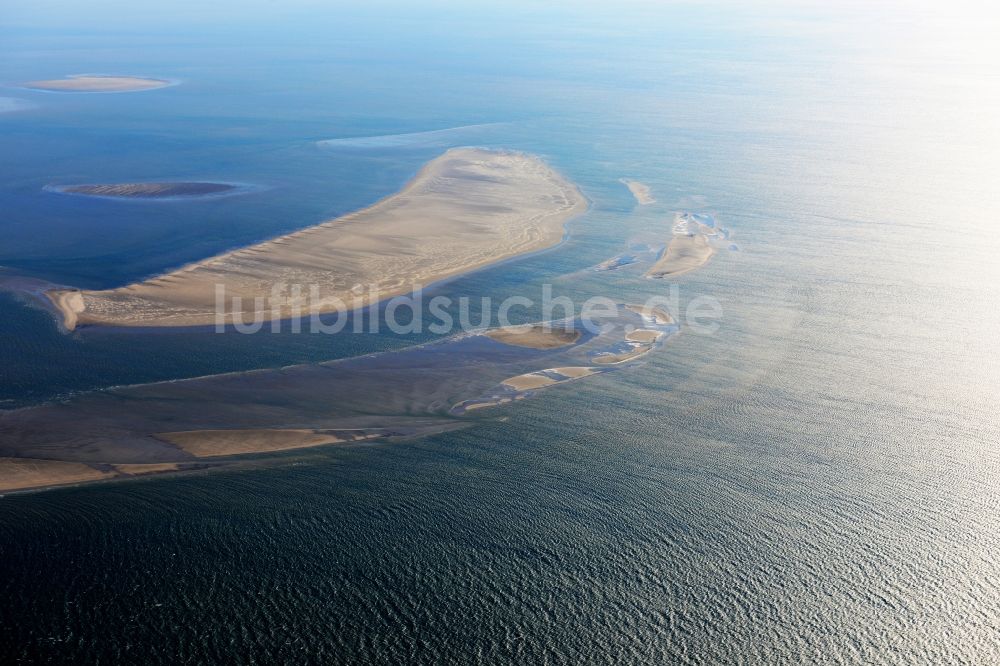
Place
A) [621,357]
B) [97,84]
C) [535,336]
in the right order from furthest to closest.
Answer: [97,84] < [535,336] < [621,357]

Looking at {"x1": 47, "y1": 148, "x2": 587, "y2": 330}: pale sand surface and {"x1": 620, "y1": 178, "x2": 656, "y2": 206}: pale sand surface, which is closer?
{"x1": 47, "y1": 148, "x2": 587, "y2": 330}: pale sand surface

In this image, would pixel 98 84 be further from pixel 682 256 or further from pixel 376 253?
pixel 682 256

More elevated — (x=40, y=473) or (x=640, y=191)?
(x=640, y=191)

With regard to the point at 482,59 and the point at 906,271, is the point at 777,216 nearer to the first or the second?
the point at 906,271

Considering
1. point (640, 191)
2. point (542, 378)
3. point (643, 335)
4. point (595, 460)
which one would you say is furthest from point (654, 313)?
point (640, 191)

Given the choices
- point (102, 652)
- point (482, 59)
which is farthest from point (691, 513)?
point (482, 59)

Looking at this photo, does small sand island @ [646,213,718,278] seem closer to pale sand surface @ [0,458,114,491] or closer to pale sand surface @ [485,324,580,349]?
pale sand surface @ [485,324,580,349]

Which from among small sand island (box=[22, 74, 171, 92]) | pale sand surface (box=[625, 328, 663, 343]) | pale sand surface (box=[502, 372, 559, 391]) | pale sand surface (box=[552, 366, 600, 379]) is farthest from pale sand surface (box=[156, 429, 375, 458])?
small sand island (box=[22, 74, 171, 92])
